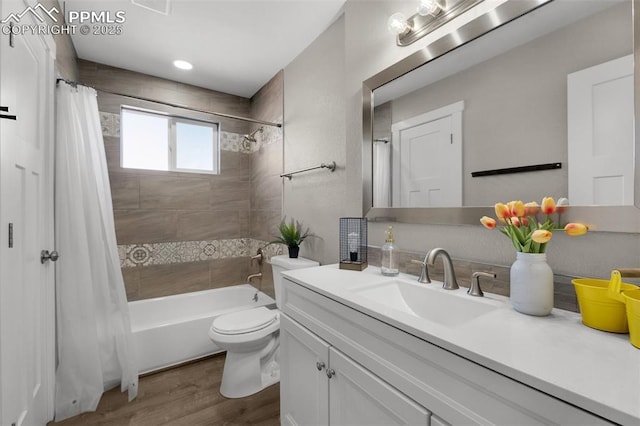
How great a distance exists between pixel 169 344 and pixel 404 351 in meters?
2.03

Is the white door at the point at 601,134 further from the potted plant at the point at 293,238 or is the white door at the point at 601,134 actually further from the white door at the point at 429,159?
the potted plant at the point at 293,238

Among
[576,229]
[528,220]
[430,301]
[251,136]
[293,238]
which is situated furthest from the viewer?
[251,136]

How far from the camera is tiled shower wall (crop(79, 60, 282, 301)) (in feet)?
8.30

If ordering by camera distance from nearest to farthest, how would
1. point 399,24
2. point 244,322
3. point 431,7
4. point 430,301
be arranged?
point 430,301
point 431,7
point 399,24
point 244,322

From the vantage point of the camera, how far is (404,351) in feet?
2.48

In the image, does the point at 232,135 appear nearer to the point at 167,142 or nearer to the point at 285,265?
the point at 167,142

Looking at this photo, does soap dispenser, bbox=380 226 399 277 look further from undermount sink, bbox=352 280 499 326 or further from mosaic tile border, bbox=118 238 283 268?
mosaic tile border, bbox=118 238 283 268

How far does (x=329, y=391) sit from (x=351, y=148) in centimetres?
125

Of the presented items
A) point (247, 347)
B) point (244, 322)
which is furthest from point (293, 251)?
point (247, 347)

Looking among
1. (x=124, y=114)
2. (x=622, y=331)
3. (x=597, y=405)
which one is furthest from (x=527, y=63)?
(x=124, y=114)

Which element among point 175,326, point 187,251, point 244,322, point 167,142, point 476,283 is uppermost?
point 167,142

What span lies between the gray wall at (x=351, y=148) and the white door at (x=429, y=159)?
140mm

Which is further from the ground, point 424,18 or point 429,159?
point 424,18

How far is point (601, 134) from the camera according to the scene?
799mm
